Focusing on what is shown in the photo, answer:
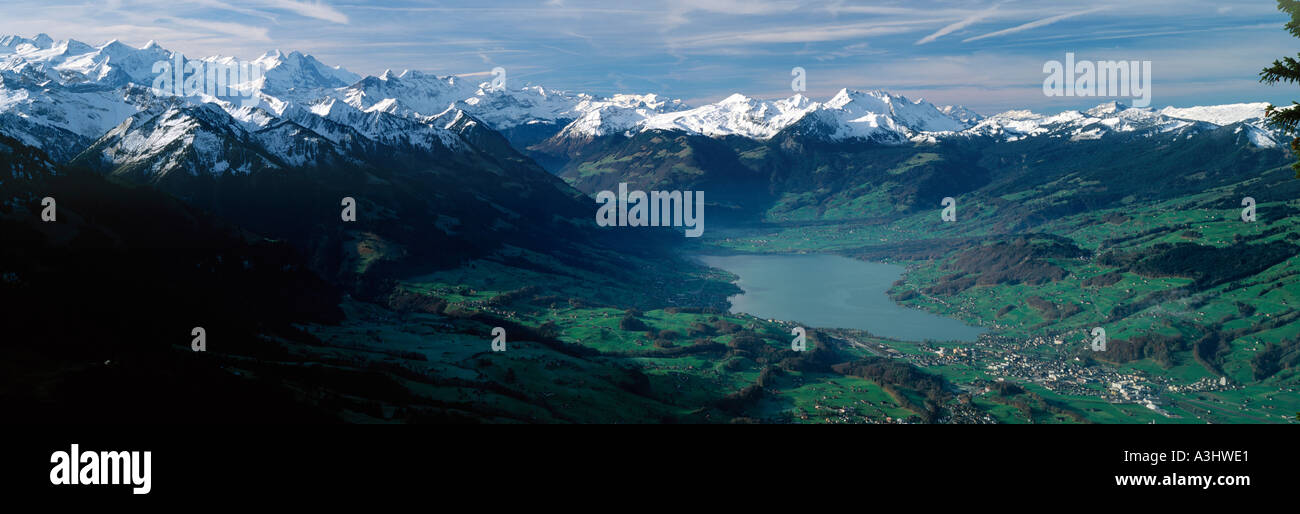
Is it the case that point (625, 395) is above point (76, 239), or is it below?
below

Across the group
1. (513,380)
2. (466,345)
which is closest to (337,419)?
(513,380)

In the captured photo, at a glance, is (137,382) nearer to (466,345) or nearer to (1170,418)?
(466,345)

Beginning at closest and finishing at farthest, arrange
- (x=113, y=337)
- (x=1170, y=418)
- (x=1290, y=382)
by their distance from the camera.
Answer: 1. (x=113, y=337)
2. (x=1170, y=418)
3. (x=1290, y=382)
